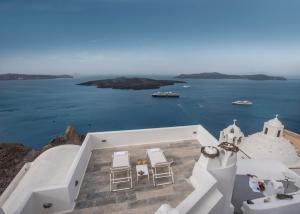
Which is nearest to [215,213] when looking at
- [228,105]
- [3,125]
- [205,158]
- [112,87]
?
[205,158]

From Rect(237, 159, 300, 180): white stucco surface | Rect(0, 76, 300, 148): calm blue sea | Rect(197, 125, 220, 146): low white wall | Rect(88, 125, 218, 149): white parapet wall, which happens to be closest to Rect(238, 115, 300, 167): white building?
Rect(237, 159, 300, 180): white stucco surface

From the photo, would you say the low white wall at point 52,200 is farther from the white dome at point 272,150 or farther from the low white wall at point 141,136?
the white dome at point 272,150

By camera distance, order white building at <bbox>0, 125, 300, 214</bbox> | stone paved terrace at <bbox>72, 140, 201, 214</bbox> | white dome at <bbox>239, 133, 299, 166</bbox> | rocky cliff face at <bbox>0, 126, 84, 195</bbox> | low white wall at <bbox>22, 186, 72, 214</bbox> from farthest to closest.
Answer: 1. rocky cliff face at <bbox>0, 126, 84, 195</bbox>
2. white dome at <bbox>239, 133, 299, 166</bbox>
3. stone paved terrace at <bbox>72, 140, 201, 214</bbox>
4. white building at <bbox>0, 125, 300, 214</bbox>
5. low white wall at <bbox>22, 186, 72, 214</bbox>

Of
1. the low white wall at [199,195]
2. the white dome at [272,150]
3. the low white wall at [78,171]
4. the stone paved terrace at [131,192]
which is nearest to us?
the low white wall at [199,195]

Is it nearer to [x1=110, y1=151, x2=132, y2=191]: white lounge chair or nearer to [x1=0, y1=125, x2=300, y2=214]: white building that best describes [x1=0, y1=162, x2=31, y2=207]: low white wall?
[x1=0, y1=125, x2=300, y2=214]: white building

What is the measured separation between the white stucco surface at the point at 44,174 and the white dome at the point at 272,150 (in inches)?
553

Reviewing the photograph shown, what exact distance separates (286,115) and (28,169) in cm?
6231

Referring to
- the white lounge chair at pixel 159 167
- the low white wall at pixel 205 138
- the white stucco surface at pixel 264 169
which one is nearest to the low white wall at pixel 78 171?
the white lounge chair at pixel 159 167

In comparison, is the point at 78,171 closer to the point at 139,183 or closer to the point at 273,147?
the point at 139,183

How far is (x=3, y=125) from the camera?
44.7 m

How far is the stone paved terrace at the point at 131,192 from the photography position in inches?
150

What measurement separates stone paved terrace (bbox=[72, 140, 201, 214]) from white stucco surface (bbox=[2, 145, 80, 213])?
0.78 m

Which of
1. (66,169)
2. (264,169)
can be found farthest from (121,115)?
(66,169)

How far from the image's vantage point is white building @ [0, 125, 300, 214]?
368cm
